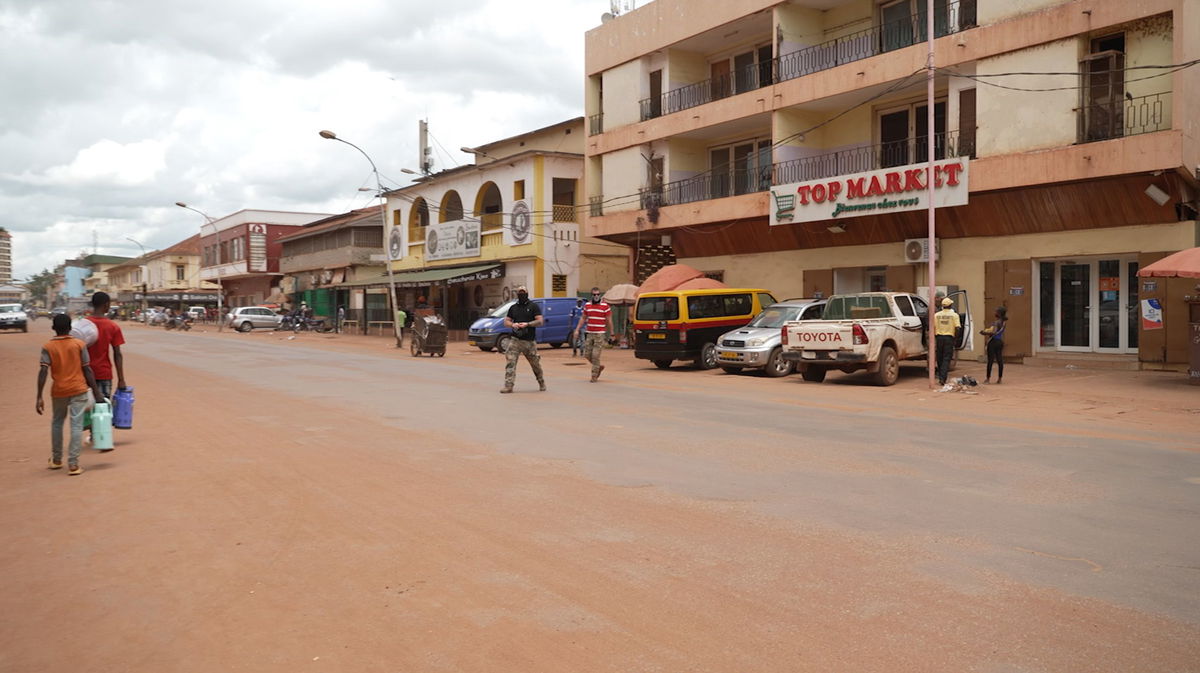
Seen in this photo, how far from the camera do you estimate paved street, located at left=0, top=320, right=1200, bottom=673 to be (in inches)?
153

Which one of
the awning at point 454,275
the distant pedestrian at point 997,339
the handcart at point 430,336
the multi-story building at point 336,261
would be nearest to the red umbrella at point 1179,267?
the distant pedestrian at point 997,339

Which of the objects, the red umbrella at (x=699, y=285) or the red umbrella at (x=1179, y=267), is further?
the red umbrella at (x=699, y=285)

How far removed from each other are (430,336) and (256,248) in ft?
159

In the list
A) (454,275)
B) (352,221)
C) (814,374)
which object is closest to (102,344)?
(814,374)

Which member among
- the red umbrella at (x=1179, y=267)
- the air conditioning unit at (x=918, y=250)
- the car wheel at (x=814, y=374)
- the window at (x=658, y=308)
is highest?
the air conditioning unit at (x=918, y=250)

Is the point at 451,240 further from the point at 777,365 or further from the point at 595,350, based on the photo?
the point at 595,350

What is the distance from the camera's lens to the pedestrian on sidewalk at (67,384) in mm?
8133

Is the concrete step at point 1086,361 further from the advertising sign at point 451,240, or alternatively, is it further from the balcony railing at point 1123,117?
the advertising sign at point 451,240

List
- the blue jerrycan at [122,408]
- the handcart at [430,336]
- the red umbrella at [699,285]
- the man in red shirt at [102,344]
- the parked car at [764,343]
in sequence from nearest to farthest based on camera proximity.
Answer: the man in red shirt at [102,344]
the blue jerrycan at [122,408]
the parked car at [764,343]
the red umbrella at [699,285]
the handcart at [430,336]

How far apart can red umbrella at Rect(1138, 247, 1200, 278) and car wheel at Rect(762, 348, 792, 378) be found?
6.96 m

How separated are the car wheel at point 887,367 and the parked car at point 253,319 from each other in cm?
4516

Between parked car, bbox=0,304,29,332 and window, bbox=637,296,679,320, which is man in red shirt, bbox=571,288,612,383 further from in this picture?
parked car, bbox=0,304,29,332

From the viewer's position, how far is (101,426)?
29.9 ft

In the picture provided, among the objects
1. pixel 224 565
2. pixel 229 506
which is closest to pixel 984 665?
pixel 224 565
